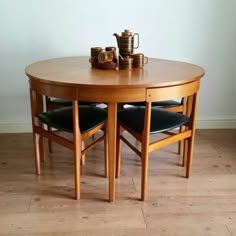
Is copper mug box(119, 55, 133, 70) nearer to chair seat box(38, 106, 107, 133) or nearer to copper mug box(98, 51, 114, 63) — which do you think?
copper mug box(98, 51, 114, 63)

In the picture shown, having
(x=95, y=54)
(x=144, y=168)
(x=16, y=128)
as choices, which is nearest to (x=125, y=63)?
(x=95, y=54)

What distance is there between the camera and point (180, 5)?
262 cm

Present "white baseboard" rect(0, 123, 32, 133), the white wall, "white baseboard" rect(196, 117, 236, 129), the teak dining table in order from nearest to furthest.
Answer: the teak dining table, the white wall, "white baseboard" rect(0, 123, 32, 133), "white baseboard" rect(196, 117, 236, 129)

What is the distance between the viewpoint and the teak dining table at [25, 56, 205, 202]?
5.40 ft

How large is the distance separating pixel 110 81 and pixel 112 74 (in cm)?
17

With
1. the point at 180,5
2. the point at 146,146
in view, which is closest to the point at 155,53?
the point at 180,5

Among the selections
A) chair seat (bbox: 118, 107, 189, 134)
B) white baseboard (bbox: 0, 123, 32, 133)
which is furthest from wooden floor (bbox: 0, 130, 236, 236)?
chair seat (bbox: 118, 107, 189, 134)

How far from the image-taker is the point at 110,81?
1685mm

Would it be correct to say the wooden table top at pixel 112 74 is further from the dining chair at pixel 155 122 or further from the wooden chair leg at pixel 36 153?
the wooden chair leg at pixel 36 153

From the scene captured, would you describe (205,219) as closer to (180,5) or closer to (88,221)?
(88,221)

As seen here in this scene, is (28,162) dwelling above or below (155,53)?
below

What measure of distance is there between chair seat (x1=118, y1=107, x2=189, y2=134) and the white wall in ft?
2.75

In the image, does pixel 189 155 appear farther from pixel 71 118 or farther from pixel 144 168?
pixel 71 118

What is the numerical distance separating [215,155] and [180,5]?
124 centimetres
